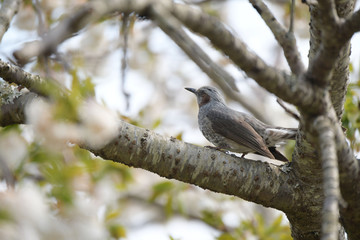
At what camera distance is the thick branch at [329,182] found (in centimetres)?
174

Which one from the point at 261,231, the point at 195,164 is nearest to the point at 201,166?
the point at 195,164

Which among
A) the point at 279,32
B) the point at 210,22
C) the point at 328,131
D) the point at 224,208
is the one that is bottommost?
the point at 328,131

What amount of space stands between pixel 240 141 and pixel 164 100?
6.25m

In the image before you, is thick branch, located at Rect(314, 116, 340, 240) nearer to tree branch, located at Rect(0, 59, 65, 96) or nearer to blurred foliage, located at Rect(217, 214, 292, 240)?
tree branch, located at Rect(0, 59, 65, 96)

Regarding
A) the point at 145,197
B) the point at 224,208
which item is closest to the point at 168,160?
the point at 224,208

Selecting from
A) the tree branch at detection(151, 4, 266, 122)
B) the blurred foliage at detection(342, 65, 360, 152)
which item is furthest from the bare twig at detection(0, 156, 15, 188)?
the blurred foliage at detection(342, 65, 360, 152)

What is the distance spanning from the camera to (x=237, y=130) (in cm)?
487

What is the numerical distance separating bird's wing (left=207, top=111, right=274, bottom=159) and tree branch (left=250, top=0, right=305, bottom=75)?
209 centimetres

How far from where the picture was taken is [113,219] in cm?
382

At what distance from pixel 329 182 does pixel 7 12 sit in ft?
9.40

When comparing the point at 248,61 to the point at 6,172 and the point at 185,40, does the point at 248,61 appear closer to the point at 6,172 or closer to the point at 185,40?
the point at 185,40

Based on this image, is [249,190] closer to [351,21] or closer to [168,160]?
[168,160]

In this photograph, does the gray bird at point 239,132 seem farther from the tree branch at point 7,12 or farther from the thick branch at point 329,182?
the tree branch at point 7,12

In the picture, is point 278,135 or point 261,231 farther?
point 261,231
